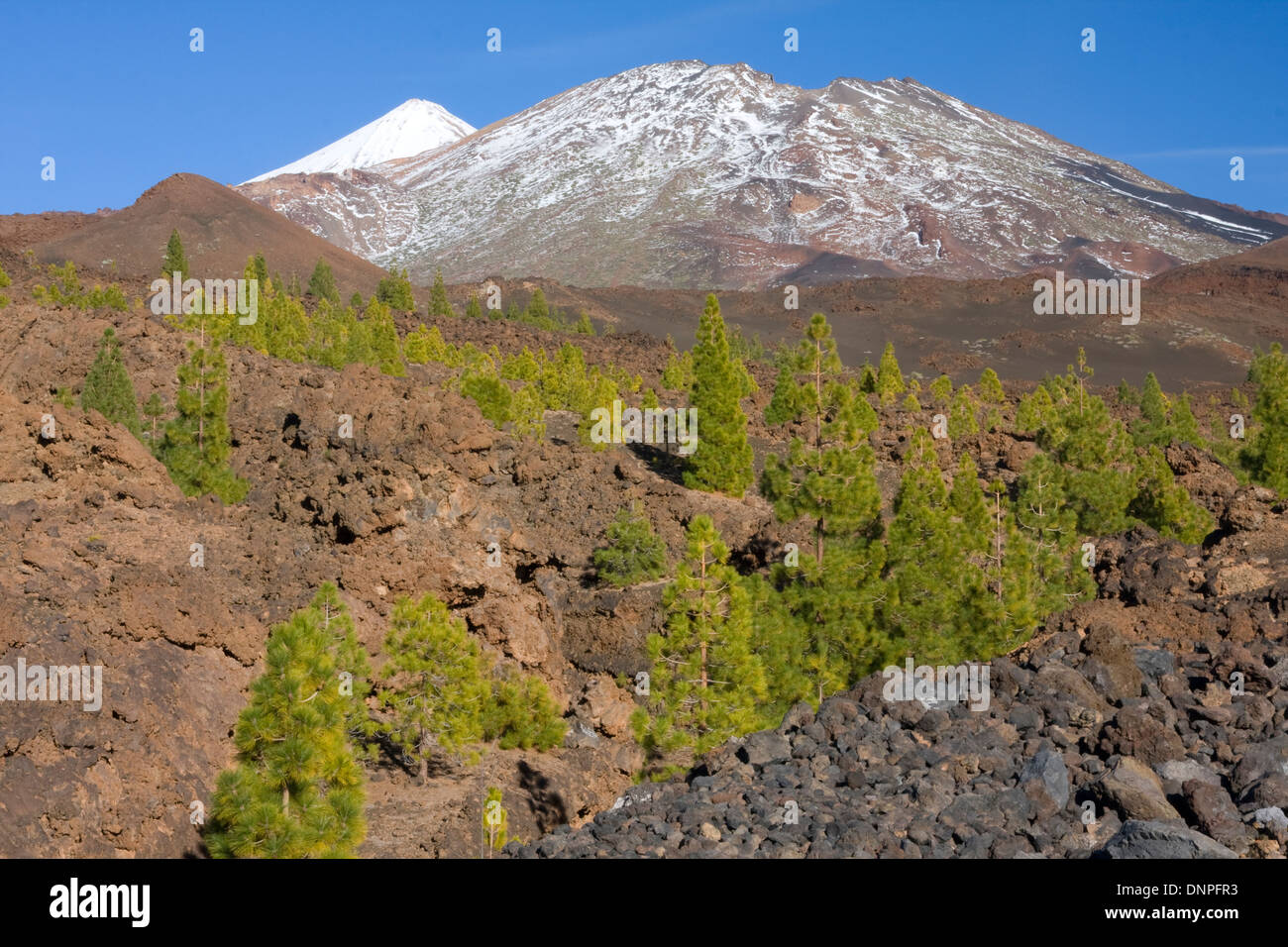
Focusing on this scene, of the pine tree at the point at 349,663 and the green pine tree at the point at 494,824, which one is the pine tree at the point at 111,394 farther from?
the green pine tree at the point at 494,824

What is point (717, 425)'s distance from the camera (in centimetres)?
2558

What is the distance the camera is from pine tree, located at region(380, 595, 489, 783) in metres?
12.4

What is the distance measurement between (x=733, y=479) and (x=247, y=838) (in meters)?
18.1

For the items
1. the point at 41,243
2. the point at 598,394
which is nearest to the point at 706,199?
the point at 41,243

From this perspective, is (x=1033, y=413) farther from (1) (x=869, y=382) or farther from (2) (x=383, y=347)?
(2) (x=383, y=347)

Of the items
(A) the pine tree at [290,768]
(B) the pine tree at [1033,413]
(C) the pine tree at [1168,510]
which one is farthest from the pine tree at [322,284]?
(A) the pine tree at [290,768]

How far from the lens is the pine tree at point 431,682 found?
1243 centimetres

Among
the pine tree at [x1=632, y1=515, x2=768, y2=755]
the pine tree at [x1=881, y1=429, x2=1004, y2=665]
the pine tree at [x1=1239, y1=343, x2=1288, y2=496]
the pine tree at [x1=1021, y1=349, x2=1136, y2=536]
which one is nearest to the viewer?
the pine tree at [x1=632, y1=515, x2=768, y2=755]

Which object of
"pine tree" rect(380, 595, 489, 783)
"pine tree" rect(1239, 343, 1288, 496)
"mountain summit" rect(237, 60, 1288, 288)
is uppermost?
"mountain summit" rect(237, 60, 1288, 288)

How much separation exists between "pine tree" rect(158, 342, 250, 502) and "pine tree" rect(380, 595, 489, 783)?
7503mm

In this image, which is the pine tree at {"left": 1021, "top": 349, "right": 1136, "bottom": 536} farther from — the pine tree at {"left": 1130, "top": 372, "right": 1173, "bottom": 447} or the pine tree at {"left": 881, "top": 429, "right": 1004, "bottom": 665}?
the pine tree at {"left": 881, "top": 429, "right": 1004, "bottom": 665}

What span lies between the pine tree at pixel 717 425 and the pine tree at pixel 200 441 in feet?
32.4

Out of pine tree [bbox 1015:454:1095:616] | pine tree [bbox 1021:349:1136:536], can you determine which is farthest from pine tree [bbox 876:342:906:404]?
pine tree [bbox 1015:454:1095:616]
